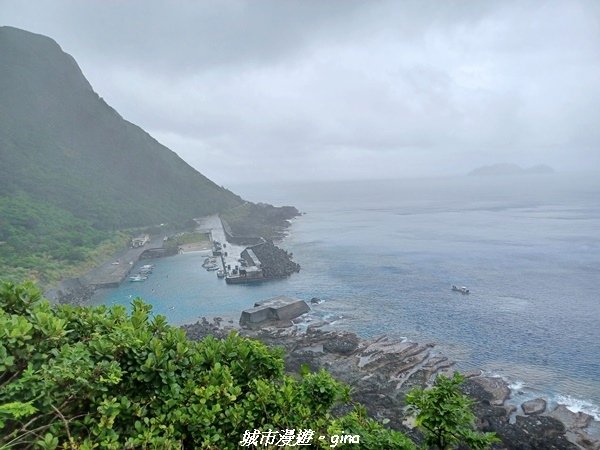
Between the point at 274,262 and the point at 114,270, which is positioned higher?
the point at 114,270

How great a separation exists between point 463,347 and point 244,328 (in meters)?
20.3

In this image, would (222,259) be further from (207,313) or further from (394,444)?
(394,444)

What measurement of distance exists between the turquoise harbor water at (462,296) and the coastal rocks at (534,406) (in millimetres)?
712

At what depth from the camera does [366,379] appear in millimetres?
26531

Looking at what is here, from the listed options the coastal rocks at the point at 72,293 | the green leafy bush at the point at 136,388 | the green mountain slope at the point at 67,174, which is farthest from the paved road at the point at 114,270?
the green leafy bush at the point at 136,388

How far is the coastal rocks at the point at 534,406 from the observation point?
22.8m

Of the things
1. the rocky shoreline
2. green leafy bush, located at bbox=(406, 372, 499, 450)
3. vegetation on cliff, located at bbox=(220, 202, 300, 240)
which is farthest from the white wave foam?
vegetation on cliff, located at bbox=(220, 202, 300, 240)

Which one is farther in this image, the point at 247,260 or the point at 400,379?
the point at 247,260

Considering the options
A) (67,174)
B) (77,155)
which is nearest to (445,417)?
(67,174)

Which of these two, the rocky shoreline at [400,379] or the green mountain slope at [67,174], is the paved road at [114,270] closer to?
the green mountain slope at [67,174]

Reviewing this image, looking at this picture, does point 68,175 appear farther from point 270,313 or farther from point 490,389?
point 490,389

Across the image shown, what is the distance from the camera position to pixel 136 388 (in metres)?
5.96

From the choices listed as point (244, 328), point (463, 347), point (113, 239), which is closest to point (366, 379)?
point (463, 347)

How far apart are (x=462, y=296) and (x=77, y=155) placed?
10897 cm
